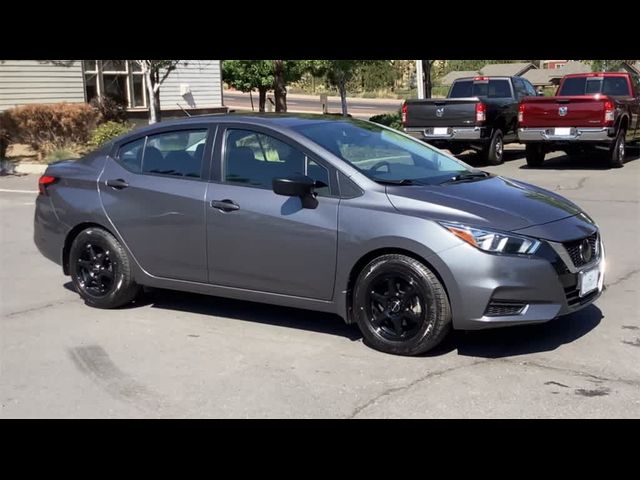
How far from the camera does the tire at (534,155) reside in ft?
53.1

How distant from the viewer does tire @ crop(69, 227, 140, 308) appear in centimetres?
627

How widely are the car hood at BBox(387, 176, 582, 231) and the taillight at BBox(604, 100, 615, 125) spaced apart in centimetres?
1024

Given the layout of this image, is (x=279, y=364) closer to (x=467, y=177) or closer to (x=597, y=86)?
(x=467, y=177)

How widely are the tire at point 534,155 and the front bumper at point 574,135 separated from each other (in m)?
0.73

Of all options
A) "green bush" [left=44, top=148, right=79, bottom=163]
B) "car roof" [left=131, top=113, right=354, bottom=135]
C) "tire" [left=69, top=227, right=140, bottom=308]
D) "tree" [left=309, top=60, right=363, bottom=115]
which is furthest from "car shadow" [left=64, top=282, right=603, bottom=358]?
"tree" [left=309, top=60, right=363, bottom=115]

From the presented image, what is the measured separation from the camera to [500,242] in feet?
15.8

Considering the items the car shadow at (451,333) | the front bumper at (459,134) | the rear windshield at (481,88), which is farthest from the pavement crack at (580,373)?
Answer: the rear windshield at (481,88)

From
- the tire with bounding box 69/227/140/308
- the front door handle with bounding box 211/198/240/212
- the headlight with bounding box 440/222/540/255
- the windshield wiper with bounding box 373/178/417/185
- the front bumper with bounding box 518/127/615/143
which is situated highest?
the windshield wiper with bounding box 373/178/417/185

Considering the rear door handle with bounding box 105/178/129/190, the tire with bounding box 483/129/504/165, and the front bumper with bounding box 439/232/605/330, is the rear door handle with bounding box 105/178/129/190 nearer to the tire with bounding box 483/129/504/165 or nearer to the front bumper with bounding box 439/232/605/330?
the front bumper with bounding box 439/232/605/330

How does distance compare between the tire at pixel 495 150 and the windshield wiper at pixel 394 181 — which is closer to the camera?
the windshield wiper at pixel 394 181

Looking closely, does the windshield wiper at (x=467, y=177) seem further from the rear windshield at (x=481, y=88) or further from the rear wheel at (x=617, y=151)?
the rear windshield at (x=481, y=88)

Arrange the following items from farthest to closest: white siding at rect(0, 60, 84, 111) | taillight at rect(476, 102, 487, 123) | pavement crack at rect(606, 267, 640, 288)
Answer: white siding at rect(0, 60, 84, 111)
taillight at rect(476, 102, 487, 123)
pavement crack at rect(606, 267, 640, 288)

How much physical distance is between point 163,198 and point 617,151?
12310 mm
